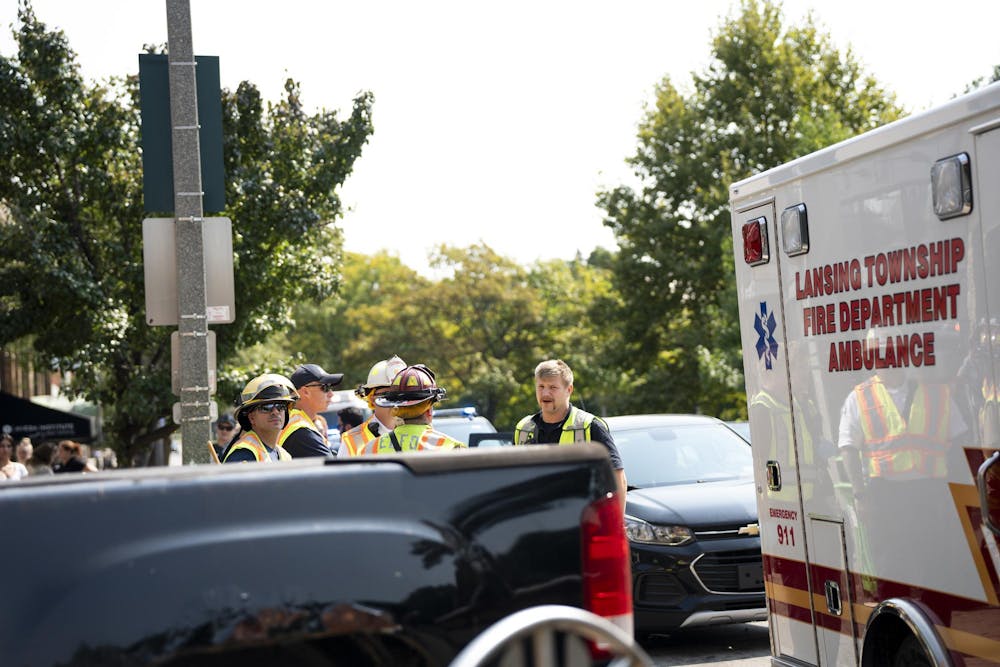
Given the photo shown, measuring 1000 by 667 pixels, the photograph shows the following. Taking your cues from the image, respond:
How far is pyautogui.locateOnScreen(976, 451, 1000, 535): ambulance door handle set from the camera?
173 inches

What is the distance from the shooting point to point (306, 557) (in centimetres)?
298

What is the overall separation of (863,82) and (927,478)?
37.7 m

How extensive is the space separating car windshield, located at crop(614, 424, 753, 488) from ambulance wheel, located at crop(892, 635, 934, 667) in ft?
16.0

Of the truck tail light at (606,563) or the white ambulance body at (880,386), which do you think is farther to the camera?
the white ambulance body at (880,386)

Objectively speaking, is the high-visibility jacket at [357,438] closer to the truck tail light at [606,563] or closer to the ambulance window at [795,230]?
the ambulance window at [795,230]

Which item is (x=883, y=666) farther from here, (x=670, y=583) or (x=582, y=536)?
(x=670, y=583)

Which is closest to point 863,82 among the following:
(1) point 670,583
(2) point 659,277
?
(2) point 659,277

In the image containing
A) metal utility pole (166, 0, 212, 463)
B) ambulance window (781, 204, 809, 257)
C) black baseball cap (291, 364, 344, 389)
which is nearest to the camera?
ambulance window (781, 204, 809, 257)

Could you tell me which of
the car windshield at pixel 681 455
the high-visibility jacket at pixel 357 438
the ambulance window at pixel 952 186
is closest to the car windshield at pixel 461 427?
the car windshield at pixel 681 455

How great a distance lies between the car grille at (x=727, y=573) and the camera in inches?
355

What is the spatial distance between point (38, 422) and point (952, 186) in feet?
87.8

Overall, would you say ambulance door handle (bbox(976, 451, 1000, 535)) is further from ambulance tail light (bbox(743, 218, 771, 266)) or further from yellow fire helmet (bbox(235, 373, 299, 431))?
yellow fire helmet (bbox(235, 373, 299, 431))

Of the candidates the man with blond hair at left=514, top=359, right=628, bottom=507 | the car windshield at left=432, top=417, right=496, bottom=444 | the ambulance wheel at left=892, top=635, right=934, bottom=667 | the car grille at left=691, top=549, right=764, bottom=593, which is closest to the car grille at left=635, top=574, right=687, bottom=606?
the car grille at left=691, top=549, right=764, bottom=593

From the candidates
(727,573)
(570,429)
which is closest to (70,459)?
(727,573)
